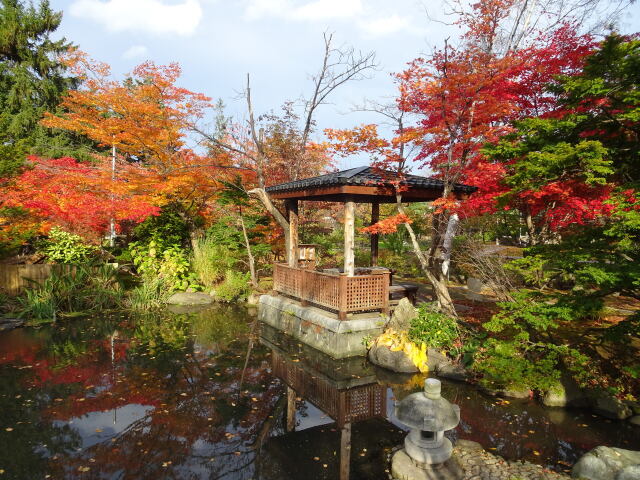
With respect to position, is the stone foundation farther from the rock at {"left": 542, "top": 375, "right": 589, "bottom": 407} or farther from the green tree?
the green tree

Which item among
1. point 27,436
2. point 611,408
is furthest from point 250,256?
point 611,408

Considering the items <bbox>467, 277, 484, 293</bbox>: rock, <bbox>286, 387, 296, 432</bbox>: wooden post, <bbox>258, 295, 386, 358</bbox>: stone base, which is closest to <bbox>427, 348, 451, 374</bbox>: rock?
<bbox>258, 295, 386, 358</bbox>: stone base

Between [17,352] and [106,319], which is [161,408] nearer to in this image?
[17,352]

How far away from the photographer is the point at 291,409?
5.95 metres

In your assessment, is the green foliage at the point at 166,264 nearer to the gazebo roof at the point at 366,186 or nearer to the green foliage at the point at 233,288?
the green foliage at the point at 233,288

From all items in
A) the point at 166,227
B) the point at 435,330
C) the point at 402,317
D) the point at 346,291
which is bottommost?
the point at 435,330

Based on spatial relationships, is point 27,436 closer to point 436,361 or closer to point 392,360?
point 392,360

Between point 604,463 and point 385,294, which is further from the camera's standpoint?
point 385,294

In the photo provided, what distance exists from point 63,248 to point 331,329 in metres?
9.51

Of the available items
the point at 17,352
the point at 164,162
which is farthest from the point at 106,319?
the point at 164,162

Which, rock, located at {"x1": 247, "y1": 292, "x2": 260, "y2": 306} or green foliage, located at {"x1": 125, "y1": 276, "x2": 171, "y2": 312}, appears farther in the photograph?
rock, located at {"x1": 247, "y1": 292, "x2": 260, "y2": 306}

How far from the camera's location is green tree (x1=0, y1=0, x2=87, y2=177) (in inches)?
848

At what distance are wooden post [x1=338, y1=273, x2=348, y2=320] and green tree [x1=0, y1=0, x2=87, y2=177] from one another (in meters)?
20.7

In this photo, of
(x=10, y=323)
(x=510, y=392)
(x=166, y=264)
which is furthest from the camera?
(x=166, y=264)
